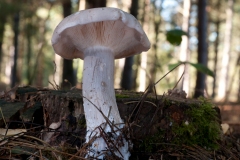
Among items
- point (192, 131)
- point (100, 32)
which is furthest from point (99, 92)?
point (192, 131)

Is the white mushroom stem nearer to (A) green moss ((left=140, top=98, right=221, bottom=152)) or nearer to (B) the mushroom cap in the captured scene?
(B) the mushroom cap

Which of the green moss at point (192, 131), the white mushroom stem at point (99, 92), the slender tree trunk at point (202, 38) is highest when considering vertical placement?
the slender tree trunk at point (202, 38)

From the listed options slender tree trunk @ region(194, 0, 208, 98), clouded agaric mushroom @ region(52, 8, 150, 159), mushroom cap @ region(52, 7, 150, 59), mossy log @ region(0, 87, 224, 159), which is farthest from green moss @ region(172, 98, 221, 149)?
slender tree trunk @ region(194, 0, 208, 98)

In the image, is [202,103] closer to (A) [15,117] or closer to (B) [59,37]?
(B) [59,37]

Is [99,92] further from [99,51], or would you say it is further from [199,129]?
[199,129]

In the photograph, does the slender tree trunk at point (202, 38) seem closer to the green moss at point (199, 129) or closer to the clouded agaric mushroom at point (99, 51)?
the green moss at point (199, 129)

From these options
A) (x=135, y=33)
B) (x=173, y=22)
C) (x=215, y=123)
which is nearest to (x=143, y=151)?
(x=215, y=123)

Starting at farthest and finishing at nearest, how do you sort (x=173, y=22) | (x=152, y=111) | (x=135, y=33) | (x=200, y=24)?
(x=173, y=22), (x=200, y=24), (x=152, y=111), (x=135, y=33)

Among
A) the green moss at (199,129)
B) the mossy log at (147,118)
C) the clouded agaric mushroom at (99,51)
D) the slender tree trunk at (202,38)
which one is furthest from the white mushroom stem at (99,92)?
the slender tree trunk at (202,38)
